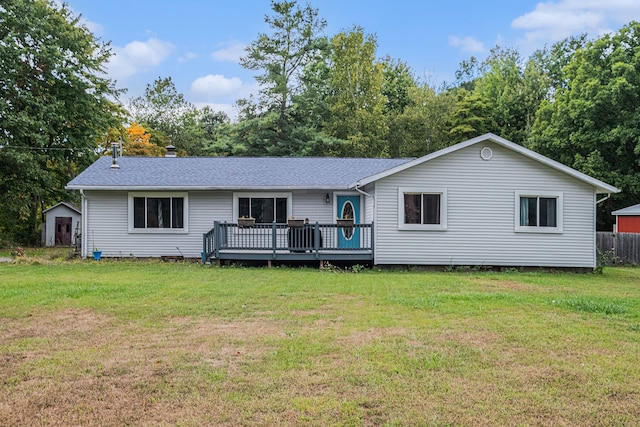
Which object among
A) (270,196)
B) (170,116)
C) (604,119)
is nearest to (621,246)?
(604,119)

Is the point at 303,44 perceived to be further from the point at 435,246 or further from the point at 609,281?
the point at 609,281

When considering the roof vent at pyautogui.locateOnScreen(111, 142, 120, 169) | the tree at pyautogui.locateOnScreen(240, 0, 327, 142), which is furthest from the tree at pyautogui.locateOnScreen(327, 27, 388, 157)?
the roof vent at pyautogui.locateOnScreen(111, 142, 120, 169)

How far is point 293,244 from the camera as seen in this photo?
14.5 meters

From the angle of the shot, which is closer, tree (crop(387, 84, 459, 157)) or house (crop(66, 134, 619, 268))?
house (crop(66, 134, 619, 268))

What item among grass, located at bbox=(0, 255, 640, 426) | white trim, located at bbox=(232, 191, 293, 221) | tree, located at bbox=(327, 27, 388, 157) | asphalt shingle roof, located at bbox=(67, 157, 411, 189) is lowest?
grass, located at bbox=(0, 255, 640, 426)

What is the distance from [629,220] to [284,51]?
897 inches

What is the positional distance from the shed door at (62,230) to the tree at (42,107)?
0.99m

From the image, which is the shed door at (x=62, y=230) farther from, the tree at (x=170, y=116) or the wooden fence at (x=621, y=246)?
the wooden fence at (x=621, y=246)

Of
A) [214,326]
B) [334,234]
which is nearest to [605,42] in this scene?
[334,234]

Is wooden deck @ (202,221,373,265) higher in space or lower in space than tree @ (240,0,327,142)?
lower

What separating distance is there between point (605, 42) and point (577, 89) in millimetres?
2968

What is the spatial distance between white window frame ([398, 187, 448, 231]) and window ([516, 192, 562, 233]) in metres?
2.10

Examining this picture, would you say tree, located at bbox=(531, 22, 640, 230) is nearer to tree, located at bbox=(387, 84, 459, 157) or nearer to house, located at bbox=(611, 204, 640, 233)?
house, located at bbox=(611, 204, 640, 233)

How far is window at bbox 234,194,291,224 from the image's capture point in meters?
16.5
